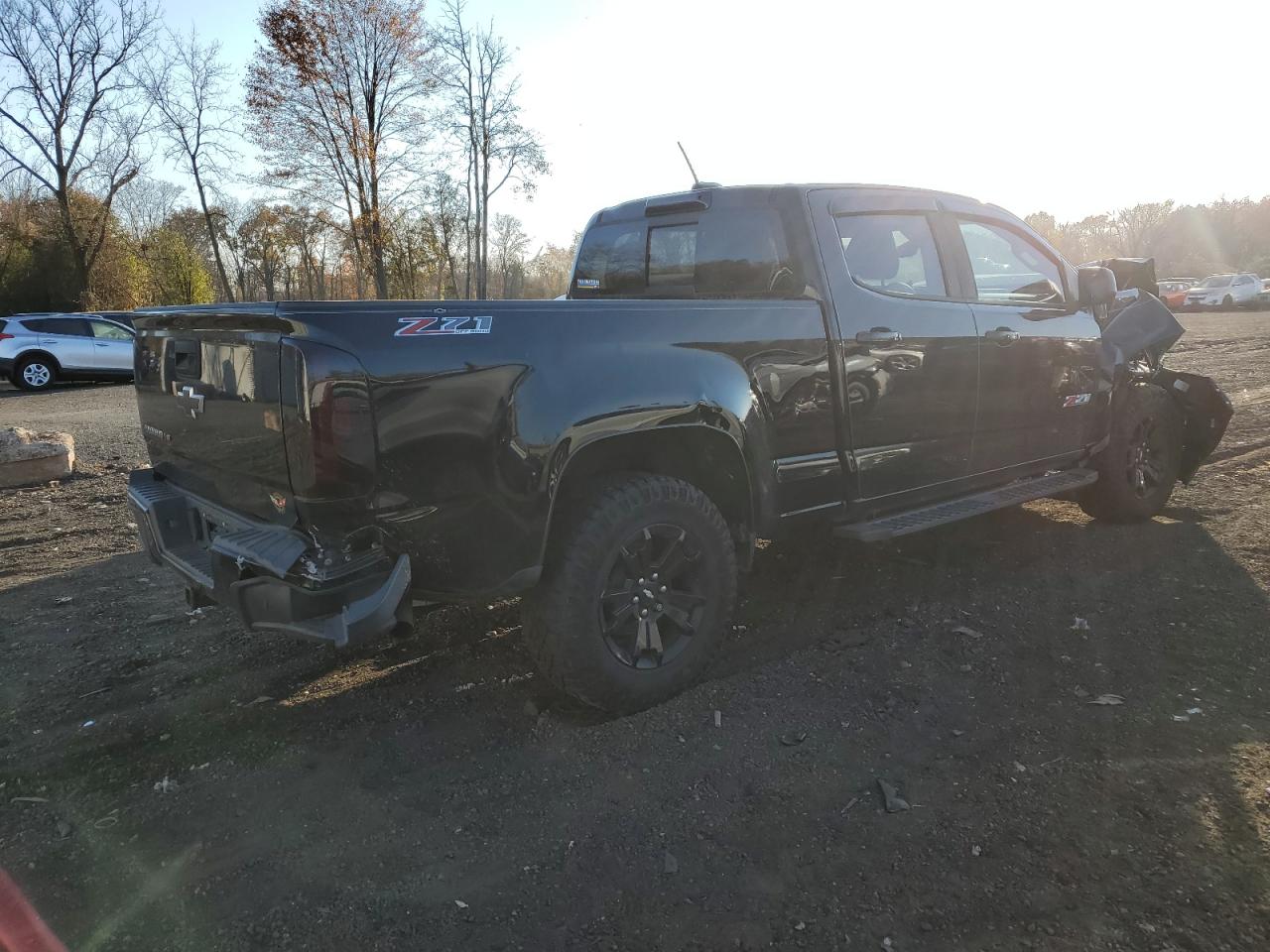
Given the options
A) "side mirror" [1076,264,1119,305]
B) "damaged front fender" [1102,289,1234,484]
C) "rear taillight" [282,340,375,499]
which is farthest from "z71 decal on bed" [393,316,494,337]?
"damaged front fender" [1102,289,1234,484]

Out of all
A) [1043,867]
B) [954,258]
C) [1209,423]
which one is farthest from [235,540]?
[1209,423]

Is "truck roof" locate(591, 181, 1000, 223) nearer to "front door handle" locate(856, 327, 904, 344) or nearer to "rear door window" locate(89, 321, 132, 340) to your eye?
"front door handle" locate(856, 327, 904, 344)

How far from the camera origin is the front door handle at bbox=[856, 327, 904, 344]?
388 cm

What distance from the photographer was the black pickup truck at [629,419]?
261 cm

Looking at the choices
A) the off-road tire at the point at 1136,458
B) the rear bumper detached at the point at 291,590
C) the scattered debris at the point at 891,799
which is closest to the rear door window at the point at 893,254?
the off-road tire at the point at 1136,458

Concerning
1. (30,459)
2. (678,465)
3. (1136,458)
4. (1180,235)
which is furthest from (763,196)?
(1180,235)

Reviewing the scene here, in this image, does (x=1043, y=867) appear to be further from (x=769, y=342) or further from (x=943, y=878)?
(x=769, y=342)

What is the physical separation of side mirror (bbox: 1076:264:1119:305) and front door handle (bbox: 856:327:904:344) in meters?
1.90

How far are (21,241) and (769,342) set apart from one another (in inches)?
1326

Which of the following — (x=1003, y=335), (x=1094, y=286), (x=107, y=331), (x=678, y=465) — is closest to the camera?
(x=678, y=465)

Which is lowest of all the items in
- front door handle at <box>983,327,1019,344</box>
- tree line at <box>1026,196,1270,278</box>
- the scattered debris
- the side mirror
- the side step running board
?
the scattered debris

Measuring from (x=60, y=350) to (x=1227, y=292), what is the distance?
1491 inches

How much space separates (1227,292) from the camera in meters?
32.7

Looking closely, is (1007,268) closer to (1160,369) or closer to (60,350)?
(1160,369)
